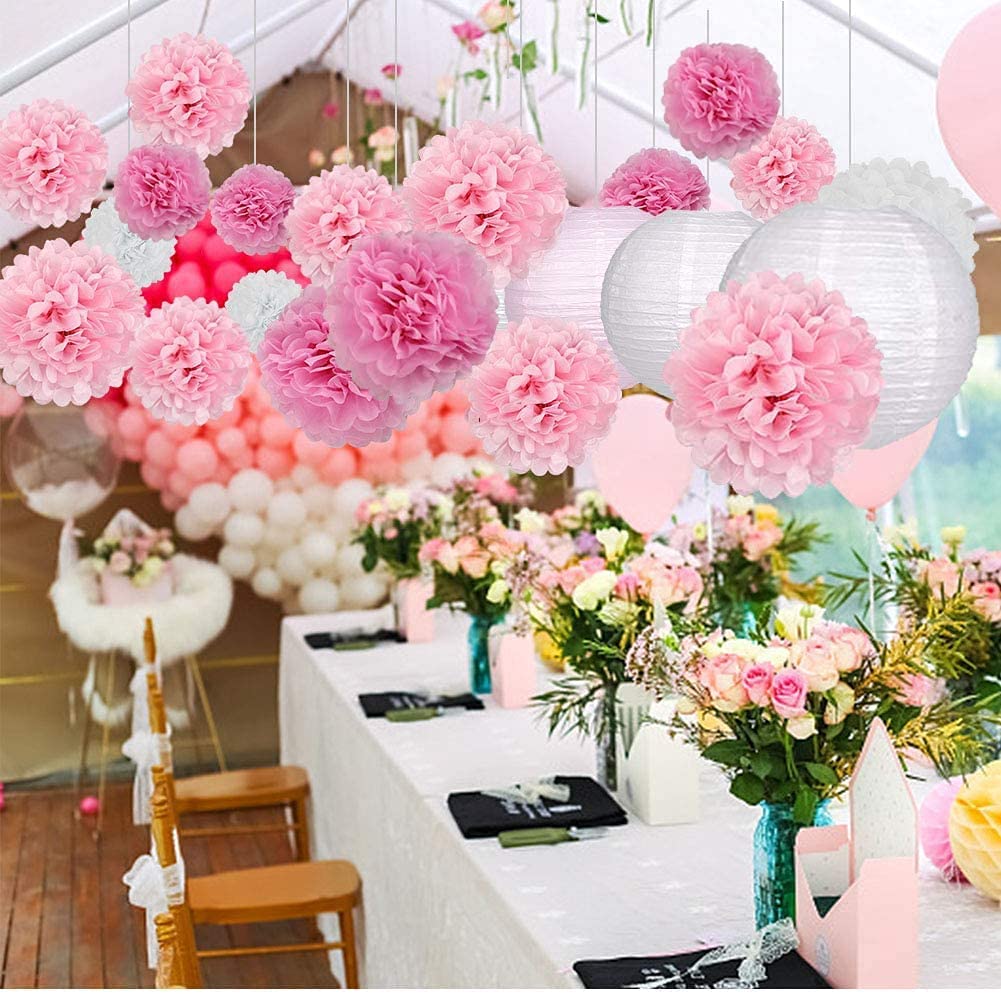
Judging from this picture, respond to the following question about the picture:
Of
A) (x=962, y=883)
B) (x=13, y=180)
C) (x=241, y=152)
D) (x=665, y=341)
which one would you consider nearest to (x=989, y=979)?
(x=962, y=883)

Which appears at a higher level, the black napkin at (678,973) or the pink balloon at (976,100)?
the pink balloon at (976,100)

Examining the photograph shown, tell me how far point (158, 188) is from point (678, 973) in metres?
1.20

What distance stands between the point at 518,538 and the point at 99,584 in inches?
126

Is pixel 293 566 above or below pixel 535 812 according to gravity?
above

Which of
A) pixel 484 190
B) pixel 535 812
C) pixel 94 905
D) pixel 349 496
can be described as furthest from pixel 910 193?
pixel 349 496

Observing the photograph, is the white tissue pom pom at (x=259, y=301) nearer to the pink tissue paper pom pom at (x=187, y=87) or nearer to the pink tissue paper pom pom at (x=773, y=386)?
the pink tissue paper pom pom at (x=187, y=87)

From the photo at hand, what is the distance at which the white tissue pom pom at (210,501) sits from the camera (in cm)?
604

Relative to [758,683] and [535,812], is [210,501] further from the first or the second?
[758,683]

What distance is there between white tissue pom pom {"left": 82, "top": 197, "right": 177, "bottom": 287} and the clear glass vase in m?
1.07

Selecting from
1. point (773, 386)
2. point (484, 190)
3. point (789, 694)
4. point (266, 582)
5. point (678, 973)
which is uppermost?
point (484, 190)

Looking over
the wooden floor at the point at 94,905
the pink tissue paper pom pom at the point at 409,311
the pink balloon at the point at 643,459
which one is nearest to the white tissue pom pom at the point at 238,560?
the wooden floor at the point at 94,905

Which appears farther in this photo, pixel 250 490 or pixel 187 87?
pixel 250 490

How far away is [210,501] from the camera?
19.8 feet

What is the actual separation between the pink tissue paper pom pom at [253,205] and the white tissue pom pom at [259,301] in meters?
0.14
